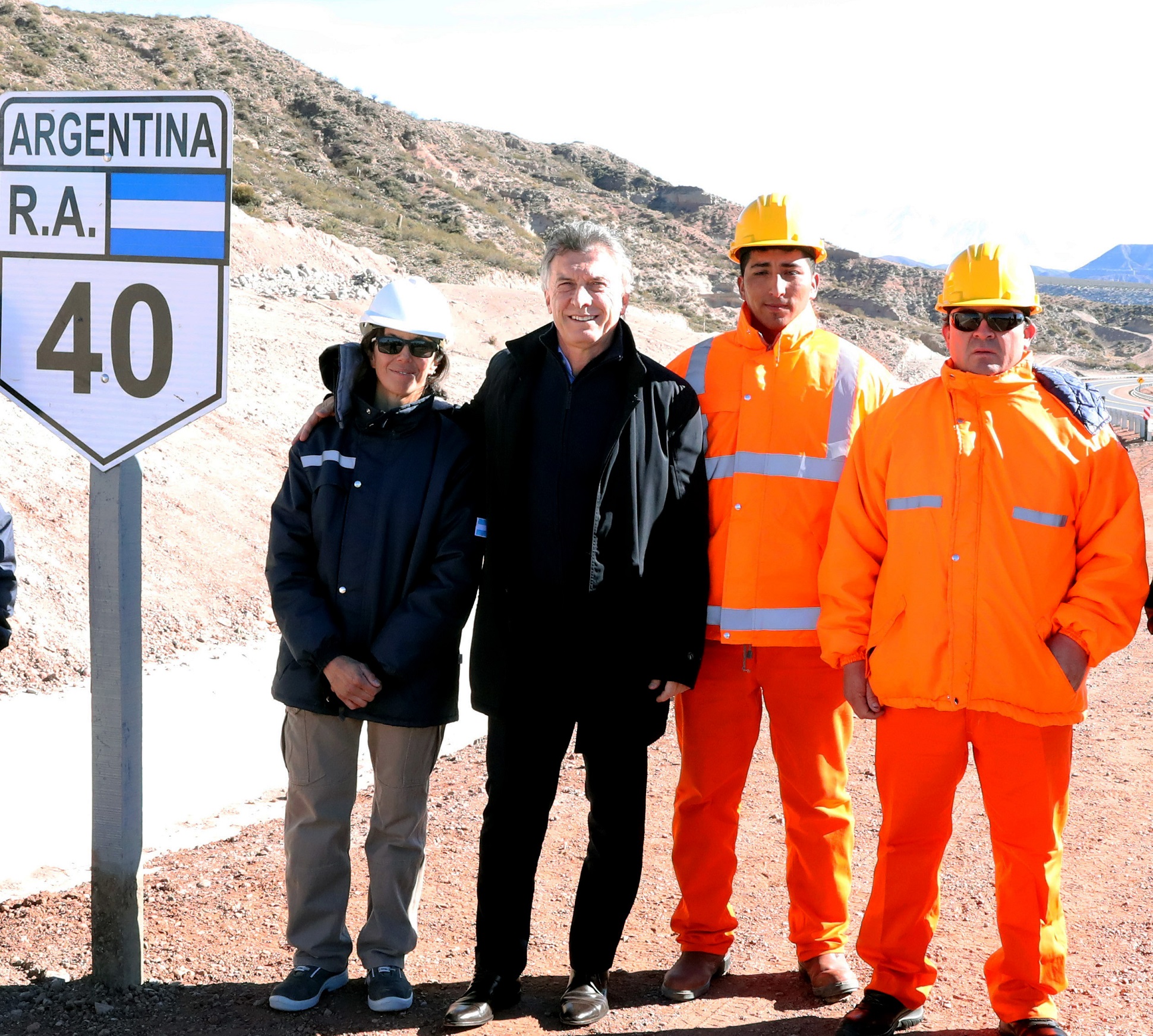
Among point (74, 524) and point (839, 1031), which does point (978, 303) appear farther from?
point (74, 524)

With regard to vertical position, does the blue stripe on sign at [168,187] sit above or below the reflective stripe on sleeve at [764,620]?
above

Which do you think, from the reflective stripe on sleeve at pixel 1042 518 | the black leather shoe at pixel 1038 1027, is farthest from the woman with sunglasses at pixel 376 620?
the black leather shoe at pixel 1038 1027

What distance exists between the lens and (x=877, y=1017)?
3391 mm

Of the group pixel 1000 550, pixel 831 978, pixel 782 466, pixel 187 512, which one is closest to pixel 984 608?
pixel 1000 550

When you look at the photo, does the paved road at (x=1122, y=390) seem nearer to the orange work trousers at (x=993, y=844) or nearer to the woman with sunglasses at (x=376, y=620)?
the orange work trousers at (x=993, y=844)

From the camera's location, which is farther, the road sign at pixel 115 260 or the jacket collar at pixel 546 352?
the jacket collar at pixel 546 352

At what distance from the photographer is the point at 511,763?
353 cm

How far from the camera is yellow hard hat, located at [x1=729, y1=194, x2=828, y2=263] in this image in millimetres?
3783

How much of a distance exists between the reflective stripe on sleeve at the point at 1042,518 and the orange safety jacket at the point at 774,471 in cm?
65

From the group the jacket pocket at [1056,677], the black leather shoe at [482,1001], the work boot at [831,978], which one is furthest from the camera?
the work boot at [831,978]

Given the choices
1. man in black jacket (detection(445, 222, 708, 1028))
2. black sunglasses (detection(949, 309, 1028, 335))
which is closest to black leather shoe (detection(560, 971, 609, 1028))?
man in black jacket (detection(445, 222, 708, 1028))

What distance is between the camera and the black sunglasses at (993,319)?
11.1ft

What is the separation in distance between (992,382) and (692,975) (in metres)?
2.06

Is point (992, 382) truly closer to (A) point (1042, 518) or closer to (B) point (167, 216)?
(A) point (1042, 518)
